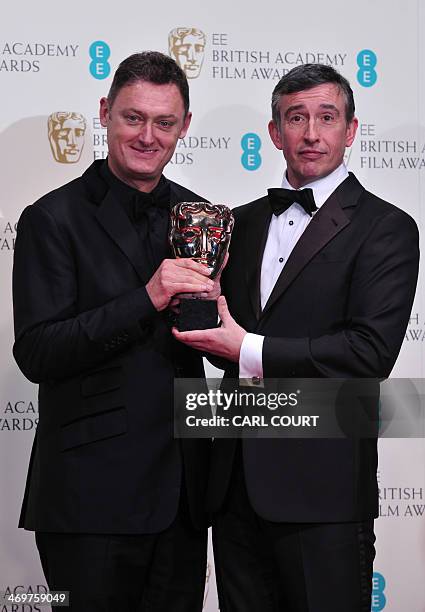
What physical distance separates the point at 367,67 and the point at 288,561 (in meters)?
1.88

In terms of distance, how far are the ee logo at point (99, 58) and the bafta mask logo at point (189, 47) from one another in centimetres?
22

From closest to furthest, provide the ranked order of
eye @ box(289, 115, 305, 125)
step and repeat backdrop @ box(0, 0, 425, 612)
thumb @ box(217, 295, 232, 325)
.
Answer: thumb @ box(217, 295, 232, 325)
eye @ box(289, 115, 305, 125)
step and repeat backdrop @ box(0, 0, 425, 612)

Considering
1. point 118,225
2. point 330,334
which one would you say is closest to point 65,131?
point 118,225

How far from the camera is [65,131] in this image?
330cm

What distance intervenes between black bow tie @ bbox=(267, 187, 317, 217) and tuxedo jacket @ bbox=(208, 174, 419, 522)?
4 cm

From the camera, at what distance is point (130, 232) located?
2348mm

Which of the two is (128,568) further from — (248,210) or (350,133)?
(350,133)

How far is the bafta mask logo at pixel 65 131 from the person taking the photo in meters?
3.30

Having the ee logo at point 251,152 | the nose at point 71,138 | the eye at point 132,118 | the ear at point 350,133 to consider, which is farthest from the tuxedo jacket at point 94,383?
the ee logo at point 251,152

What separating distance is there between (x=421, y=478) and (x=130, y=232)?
1.67 metres

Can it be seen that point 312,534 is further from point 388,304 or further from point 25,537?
point 25,537

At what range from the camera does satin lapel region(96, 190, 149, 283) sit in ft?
7.63

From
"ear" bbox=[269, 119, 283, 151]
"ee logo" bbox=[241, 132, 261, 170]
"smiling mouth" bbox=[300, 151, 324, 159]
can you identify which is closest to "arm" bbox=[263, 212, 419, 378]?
"smiling mouth" bbox=[300, 151, 324, 159]

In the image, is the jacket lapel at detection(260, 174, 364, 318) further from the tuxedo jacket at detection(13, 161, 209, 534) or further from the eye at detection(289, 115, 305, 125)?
the tuxedo jacket at detection(13, 161, 209, 534)
